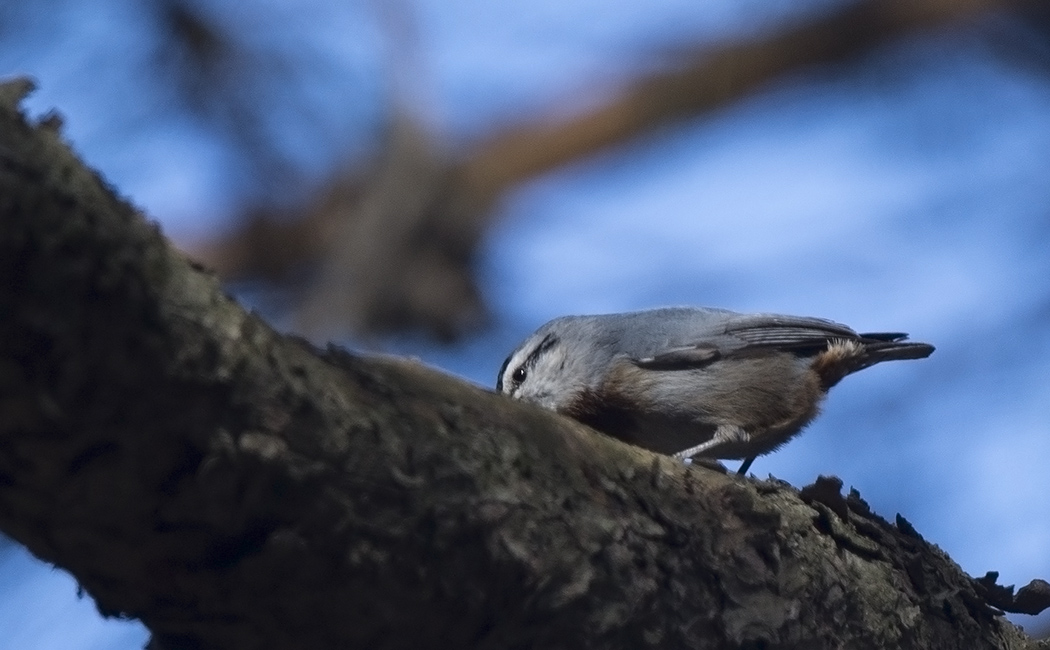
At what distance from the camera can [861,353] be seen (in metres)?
3.99

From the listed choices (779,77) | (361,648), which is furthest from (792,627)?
(779,77)

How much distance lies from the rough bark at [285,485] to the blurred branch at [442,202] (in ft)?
12.0

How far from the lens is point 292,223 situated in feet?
21.0

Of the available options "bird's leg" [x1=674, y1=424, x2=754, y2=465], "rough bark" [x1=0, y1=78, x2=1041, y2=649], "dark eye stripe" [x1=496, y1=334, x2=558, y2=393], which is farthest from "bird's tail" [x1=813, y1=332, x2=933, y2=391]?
"rough bark" [x1=0, y1=78, x2=1041, y2=649]

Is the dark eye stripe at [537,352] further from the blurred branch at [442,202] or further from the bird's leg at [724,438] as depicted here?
the blurred branch at [442,202]

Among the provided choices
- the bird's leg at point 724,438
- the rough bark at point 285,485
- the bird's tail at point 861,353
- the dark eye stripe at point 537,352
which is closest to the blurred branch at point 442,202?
the bird's tail at point 861,353

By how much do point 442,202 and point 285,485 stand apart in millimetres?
4652

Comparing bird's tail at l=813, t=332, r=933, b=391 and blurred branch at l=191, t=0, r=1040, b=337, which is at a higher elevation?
blurred branch at l=191, t=0, r=1040, b=337

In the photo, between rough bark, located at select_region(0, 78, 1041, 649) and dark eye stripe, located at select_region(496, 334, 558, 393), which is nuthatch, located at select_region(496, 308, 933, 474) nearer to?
dark eye stripe, located at select_region(496, 334, 558, 393)

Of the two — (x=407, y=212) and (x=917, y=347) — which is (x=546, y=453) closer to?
(x=917, y=347)

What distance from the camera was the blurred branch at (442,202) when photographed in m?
5.64

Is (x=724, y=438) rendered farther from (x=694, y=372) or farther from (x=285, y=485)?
(x=285, y=485)

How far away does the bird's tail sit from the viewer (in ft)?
12.7

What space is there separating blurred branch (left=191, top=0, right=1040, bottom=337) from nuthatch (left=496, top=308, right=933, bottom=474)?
6.66 feet
